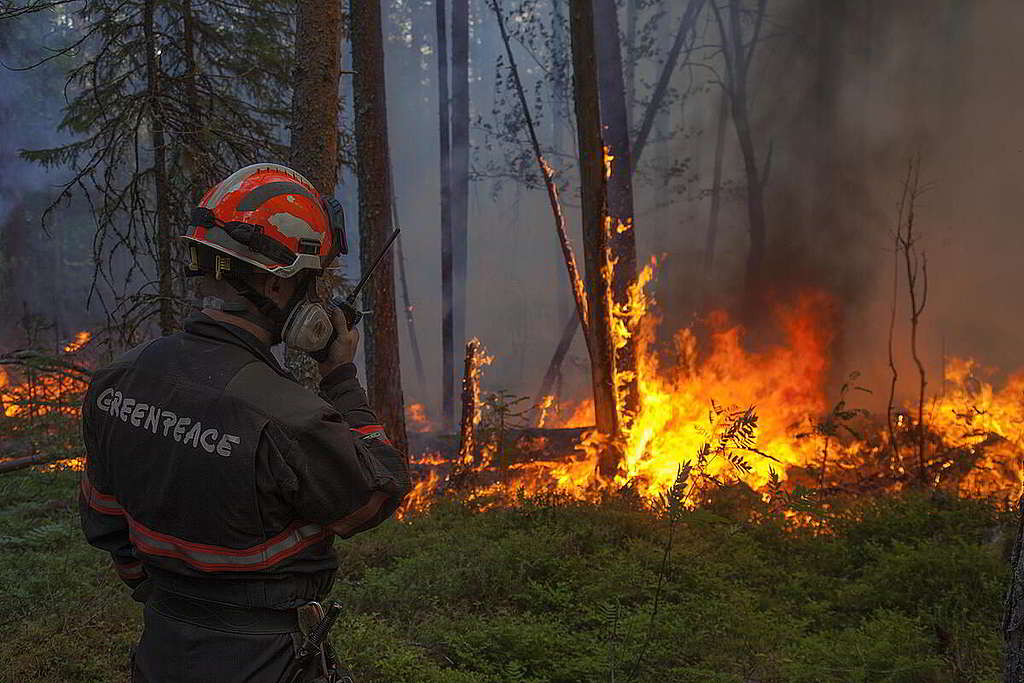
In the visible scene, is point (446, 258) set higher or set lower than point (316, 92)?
lower

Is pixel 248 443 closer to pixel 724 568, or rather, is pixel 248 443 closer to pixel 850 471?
pixel 724 568

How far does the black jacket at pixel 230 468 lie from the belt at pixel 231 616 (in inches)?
1.8

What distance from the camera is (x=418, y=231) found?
161 feet

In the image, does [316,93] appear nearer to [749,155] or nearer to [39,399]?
[39,399]

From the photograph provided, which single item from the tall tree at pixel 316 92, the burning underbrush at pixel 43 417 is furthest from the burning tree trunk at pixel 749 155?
the burning underbrush at pixel 43 417

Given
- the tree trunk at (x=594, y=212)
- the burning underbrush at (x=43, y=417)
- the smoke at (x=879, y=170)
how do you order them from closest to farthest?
Result: 1. the burning underbrush at (x=43, y=417)
2. the tree trunk at (x=594, y=212)
3. the smoke at (x=879, y=170)

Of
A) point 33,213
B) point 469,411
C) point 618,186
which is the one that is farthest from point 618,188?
point 33,213

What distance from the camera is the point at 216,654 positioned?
2174 mm

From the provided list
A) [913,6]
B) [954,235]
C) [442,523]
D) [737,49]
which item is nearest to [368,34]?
[442,523]

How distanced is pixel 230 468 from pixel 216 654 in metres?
0.57

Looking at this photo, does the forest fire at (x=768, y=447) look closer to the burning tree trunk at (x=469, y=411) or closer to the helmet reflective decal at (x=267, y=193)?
the burning tree trunk at (x=469, y=411)

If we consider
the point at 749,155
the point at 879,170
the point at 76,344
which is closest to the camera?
the point at 879,170

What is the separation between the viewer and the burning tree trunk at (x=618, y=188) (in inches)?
424

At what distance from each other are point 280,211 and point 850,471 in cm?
1067
